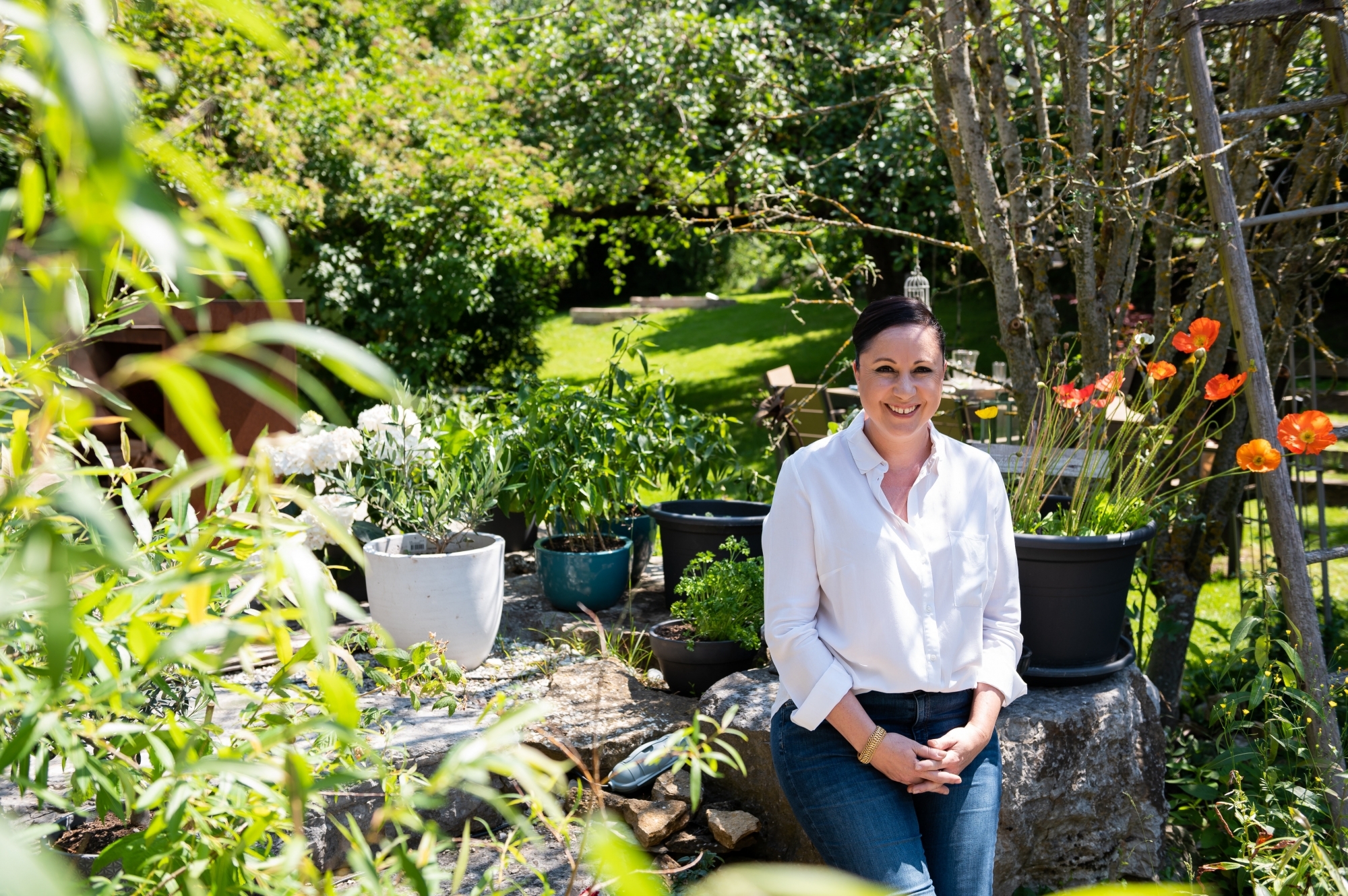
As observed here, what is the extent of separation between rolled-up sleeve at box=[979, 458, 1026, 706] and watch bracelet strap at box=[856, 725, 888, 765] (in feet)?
0.99

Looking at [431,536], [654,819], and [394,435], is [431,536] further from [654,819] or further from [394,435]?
[654,819]

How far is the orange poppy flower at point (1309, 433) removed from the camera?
7.32 feet

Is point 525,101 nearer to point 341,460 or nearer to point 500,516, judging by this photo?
point 500,516

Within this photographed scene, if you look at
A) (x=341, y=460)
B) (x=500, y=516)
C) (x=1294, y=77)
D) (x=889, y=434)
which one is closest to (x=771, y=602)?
(x=889, y=434)

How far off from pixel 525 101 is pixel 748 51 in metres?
1.98

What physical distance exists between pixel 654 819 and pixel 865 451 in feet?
3.16

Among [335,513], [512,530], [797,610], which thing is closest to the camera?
[797,610]

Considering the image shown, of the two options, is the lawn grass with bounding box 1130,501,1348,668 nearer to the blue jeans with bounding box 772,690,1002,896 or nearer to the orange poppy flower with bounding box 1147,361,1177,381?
the orange poppy flower with bounding box 1147,361,1177,381

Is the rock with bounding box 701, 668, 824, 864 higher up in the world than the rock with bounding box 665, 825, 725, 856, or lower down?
higher up

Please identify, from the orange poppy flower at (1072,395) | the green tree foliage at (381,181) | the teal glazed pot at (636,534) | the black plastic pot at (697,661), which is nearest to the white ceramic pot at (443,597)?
the black plastic pot at (697,661)

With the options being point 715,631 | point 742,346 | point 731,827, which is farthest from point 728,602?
point 742,346

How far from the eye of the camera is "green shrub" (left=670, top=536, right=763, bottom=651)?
8.95 ft

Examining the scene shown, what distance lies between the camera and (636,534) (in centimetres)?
374

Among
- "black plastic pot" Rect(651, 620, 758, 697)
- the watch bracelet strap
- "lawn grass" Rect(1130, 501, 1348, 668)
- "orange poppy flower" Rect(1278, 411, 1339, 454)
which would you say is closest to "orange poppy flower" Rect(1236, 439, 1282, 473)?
"orange poppy flower" Rect(1278, 411, 1339, 454)
